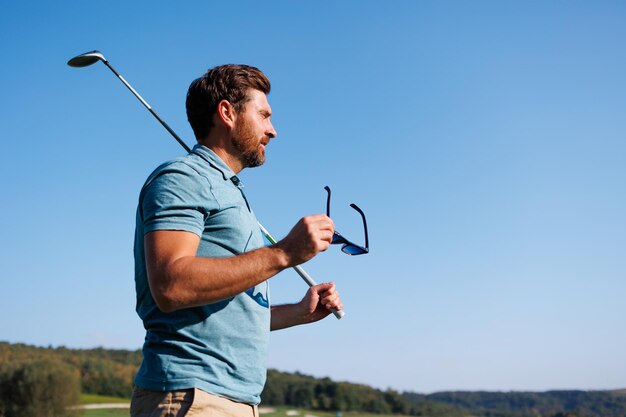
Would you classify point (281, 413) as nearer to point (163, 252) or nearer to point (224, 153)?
point (224, 153)

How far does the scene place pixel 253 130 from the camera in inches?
152

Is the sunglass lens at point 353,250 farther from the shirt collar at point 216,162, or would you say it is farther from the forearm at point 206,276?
the forearm at point 206,276

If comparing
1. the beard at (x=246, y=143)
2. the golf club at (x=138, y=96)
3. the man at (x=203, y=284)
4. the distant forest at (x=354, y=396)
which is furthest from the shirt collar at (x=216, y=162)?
the distant forest at (x=354, y=396)

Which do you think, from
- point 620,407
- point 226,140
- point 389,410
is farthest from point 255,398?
point 389,410

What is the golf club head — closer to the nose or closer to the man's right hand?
the nose

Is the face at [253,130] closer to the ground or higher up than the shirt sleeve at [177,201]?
higher up

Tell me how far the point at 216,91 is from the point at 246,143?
13.6 inches

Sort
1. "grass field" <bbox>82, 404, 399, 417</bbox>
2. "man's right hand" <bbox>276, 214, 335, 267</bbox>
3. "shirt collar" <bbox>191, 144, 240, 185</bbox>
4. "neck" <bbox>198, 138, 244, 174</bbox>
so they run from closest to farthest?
1. "man's right hand" <bbox>276, 214, 335, 267</bbox>
2. "shirt collar" <bbox>191, 144, 240, 185</bbox>
3. "neck" <bbox>198, 138, 244, 174</bbox>
4. "grass field" <bbox>82, 404, 399, 417</bbox>

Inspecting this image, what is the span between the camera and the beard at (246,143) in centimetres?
381

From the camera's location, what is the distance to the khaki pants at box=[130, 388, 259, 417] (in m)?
2.99

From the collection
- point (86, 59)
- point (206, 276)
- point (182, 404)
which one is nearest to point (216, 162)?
point (206, 276)

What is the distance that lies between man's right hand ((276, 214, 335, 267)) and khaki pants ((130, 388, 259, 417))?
28.1 inches

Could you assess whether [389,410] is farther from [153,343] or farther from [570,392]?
[153,343]

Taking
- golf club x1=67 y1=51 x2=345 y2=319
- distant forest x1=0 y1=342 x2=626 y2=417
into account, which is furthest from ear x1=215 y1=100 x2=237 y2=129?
distant forest x1=0 y1=342 x2=626 y2=417
